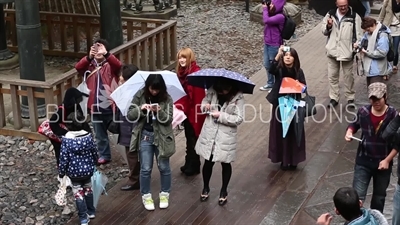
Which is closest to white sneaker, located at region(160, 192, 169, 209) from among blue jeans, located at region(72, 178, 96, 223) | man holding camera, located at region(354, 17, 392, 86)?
blue jeans, located at region(72, 178, 96, 223)

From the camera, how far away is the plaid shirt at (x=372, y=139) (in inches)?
239

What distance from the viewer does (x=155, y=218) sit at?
705 cm

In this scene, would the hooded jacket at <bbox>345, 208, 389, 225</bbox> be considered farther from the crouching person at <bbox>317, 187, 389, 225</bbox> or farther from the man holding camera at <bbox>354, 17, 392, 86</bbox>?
the man holding camera at <bbox>354, 17, 392, 86</bbox>

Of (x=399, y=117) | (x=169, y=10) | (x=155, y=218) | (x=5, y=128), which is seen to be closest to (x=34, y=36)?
(x=5, y=128)

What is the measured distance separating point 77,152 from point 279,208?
7.15ft

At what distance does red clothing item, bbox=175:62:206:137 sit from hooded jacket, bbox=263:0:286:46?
133 inches

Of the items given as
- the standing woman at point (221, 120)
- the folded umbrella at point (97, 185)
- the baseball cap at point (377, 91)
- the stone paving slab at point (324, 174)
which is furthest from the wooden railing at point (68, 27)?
the baseball cap at point (377, 91)

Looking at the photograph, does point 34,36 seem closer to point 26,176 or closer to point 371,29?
point 26,176

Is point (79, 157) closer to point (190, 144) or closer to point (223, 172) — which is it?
point (223, 172)

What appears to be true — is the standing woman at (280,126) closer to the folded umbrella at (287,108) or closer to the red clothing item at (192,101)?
the folded umbrella at (287,108)

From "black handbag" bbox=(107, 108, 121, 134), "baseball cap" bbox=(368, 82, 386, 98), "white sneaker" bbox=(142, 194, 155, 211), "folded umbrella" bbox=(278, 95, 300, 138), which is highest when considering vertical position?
"baseball cap" bbox=(368, 82, 386, 98)

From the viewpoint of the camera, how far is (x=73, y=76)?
9.41 meters

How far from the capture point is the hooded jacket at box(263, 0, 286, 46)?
10.6 metres

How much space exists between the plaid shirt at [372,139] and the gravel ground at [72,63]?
305 cm
